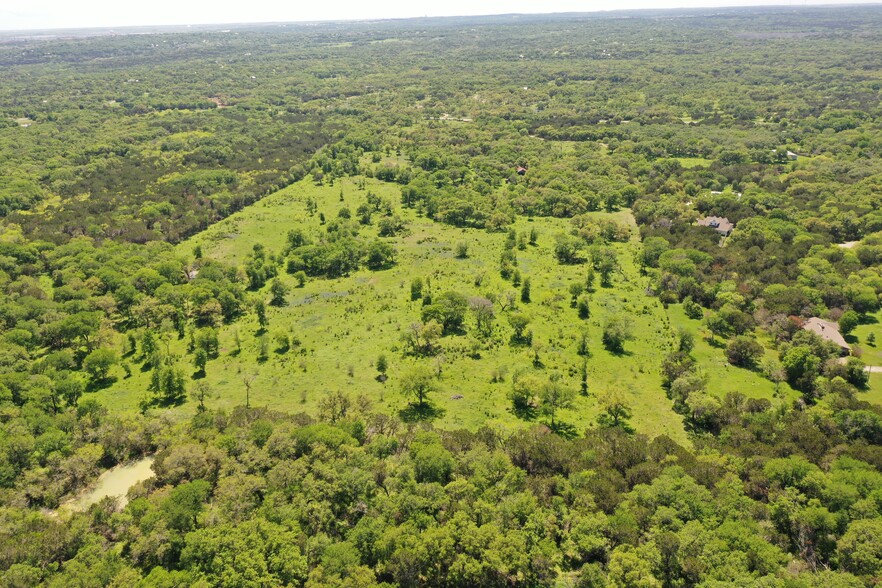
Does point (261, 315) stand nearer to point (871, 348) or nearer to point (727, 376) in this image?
point (727, 376)

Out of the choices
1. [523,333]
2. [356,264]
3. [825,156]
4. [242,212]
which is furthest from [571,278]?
[825,156]

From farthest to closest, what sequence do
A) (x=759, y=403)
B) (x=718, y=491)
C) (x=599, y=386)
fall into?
(x=599, y=386) → (x=759, y=403) → (x=718, y=491)

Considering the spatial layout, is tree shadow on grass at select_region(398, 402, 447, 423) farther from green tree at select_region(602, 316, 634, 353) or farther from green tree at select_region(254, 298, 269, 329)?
green tree at select_region(254, 298, 269, 329)

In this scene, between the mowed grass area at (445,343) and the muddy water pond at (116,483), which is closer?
the muddy water pond at (116,483)

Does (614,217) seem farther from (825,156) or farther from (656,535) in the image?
(656,535)

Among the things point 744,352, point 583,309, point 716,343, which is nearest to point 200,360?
point 583,309

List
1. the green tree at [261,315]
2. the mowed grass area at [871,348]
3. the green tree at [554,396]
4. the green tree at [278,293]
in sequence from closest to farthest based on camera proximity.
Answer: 1. the green tree at [554,396]
2. the mowed grass area at [871,348]
3. the green tree at [261,315]
4. the green tree at [278,293]

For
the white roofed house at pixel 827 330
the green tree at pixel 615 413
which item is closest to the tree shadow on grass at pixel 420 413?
the green tree at pixel 615 413

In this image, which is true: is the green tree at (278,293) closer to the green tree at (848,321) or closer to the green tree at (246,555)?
the green tree at (246,555)
